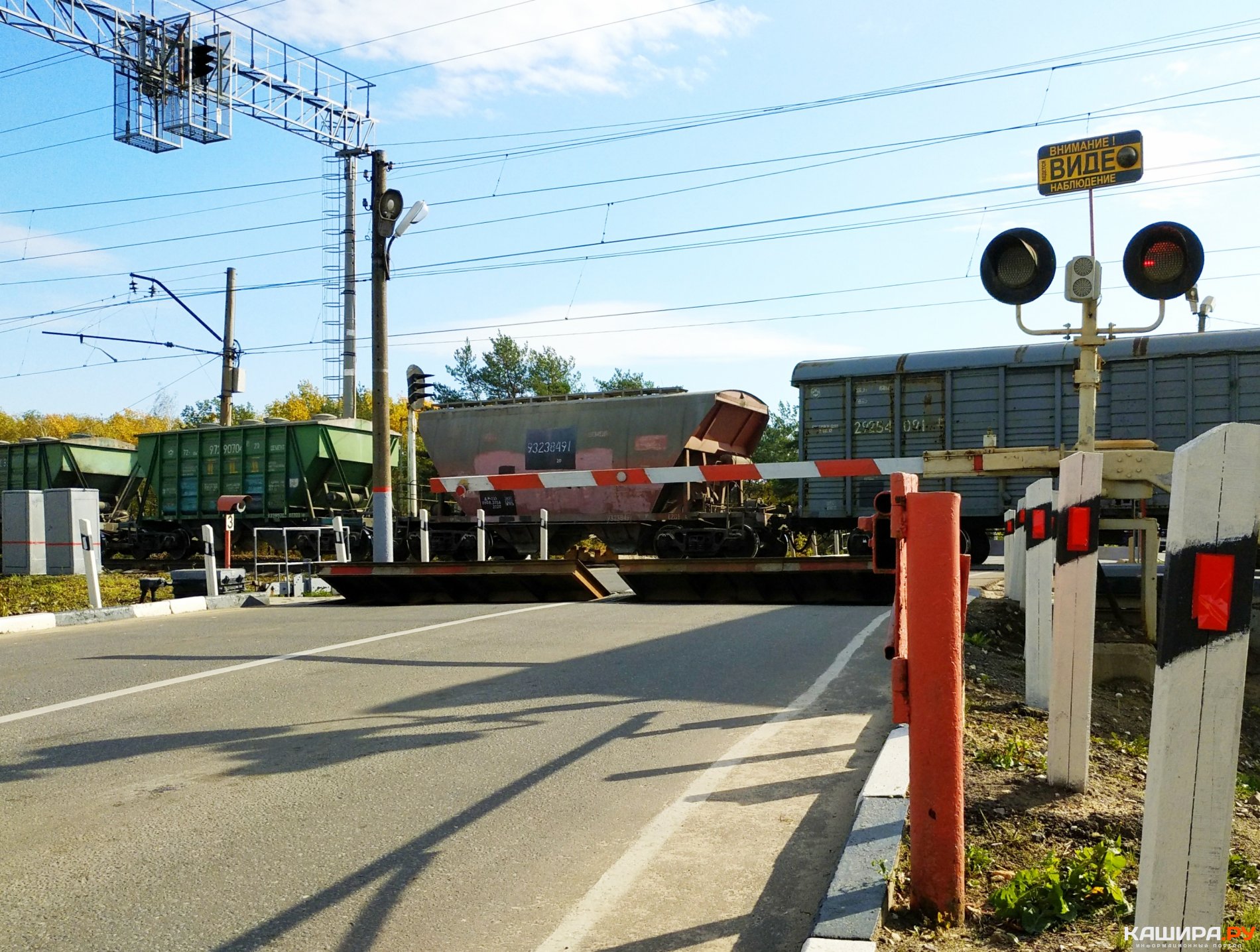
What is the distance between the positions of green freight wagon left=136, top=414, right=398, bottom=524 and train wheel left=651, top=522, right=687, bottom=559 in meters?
8.69

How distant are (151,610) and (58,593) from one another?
587cm

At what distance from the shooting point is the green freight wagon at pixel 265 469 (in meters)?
24.9

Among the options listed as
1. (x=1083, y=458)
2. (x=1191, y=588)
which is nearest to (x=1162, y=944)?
(x=1191, y=588)

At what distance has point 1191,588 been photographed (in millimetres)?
2080

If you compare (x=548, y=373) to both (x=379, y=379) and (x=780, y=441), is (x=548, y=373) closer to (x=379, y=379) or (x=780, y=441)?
(x=780, y=441)

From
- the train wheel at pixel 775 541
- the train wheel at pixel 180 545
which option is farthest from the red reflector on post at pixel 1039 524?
the train wheel at pixel 180 545

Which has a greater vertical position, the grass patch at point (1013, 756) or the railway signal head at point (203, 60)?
the railway signal head at point (203, 60)

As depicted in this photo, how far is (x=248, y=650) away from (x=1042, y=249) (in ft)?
21.7

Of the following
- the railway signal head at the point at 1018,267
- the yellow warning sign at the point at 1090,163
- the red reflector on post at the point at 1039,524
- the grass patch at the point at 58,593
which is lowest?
the grass patch at the point at 58,593

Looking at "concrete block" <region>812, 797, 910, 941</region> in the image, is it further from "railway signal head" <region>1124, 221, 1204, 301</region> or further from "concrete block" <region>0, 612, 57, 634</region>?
"concrete block" <region>0, 612, 57, 634</region>

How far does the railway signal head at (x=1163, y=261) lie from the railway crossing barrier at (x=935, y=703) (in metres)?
4.48

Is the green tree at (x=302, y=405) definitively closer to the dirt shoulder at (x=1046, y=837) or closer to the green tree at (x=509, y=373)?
the green tree at (x=509, y=373)

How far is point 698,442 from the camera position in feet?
68.7

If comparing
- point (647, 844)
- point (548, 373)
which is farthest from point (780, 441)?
point (647, 844)
